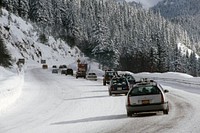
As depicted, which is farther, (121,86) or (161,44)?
(161,44)

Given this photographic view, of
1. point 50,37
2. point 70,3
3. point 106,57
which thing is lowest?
point 106,57

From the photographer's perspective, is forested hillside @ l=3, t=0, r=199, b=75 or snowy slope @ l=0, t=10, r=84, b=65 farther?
forested hillside @ l=3, t=0, r=199, b=75

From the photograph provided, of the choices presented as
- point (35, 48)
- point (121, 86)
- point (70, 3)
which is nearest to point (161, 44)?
point (35, 48)

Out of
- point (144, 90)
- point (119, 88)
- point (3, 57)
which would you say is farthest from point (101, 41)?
point (144, 90)

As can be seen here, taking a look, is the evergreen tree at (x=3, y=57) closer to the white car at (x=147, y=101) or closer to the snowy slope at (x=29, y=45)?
the snowy slope at (x=29, y=45)

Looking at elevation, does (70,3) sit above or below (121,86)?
above

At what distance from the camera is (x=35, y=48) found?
406ft

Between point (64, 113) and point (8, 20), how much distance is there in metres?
97.7

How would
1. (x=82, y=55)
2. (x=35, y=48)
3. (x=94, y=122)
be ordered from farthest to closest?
(x=82, y=55), (x=35, y=48), (x=94, y=122)

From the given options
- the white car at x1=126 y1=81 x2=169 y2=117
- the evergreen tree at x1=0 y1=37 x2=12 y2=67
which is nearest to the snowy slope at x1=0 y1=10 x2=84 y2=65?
the evergreen tree at x1=0 y1=37 x2=12 y2=67

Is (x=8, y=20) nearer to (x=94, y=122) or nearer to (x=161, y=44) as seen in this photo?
(x=161, y=44)

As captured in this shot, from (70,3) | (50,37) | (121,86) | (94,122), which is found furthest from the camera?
(70,3)

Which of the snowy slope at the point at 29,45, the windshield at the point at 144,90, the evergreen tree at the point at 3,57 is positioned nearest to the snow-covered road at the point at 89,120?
the windshield at the point at 144,90

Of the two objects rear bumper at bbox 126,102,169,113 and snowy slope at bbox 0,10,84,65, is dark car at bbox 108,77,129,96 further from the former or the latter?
snowy slope at bbox 0,10,84,65
